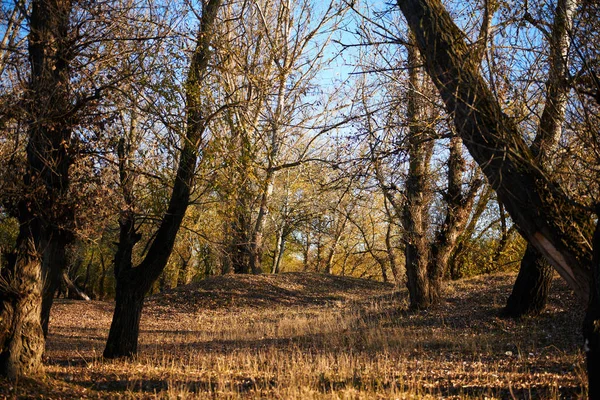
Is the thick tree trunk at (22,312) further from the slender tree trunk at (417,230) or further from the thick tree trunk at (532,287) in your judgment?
the thick tree trunk at (532,287)

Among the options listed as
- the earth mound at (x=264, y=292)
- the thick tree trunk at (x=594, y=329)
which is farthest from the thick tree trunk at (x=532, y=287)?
the earth mound at (x=264, y=292)

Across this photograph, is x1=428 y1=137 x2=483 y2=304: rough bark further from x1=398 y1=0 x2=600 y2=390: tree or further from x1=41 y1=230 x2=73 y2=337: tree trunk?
x1=41 y1=230 x2=73 y2=337: tree trunk

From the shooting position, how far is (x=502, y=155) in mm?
4848

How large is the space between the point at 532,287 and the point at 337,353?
4.37 m

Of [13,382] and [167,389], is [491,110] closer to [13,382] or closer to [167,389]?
[167,389]

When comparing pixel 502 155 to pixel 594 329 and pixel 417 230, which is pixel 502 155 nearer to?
pixel 594 329

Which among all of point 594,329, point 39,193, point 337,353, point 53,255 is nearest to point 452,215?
point 337,353

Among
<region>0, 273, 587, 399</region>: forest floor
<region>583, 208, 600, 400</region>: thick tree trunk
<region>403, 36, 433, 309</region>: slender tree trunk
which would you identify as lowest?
<region>0, 273, 587, 399</region>: forest floor

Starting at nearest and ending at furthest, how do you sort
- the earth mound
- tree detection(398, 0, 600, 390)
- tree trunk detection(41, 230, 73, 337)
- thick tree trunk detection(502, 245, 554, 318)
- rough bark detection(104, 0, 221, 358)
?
tree detection(398, 0, 600, 390), tree trunk detection(41, 230, 73, 337), rough bark detection(104, 0, 221, 358), thick tree trunk detection(502, 245, 554, 318), the earth mound

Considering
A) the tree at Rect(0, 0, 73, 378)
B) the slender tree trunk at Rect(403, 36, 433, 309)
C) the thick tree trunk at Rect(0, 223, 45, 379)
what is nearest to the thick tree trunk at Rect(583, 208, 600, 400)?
the tree at Rect(0, 0, 73, 378)

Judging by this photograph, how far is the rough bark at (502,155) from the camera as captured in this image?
4.60 metres

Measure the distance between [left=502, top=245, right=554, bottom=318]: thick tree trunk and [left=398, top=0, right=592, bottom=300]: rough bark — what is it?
19.6 feet

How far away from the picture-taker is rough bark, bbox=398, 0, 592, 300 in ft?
15.1

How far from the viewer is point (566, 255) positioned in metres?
4.58
